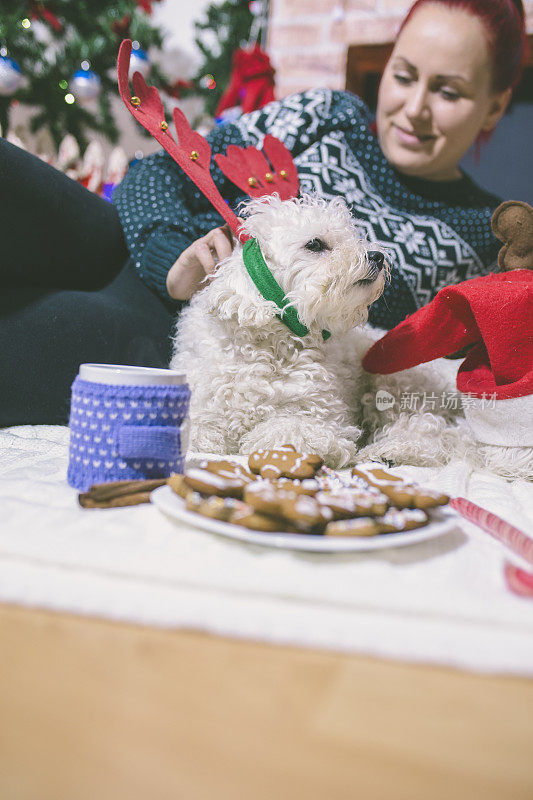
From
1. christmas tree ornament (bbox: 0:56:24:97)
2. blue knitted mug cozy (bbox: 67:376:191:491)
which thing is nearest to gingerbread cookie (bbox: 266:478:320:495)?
blue knitted mug cozy (bbox: 67:376:191:491)

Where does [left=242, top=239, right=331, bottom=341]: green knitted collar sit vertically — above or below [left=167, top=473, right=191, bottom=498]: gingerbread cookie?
above

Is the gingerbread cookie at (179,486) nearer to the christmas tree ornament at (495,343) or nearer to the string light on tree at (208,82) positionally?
the christmas tree ornament at (495,343)

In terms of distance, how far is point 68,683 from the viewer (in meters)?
0.40

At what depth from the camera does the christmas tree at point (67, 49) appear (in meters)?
2.15

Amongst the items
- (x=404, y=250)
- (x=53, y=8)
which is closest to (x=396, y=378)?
(x=404, y=250)

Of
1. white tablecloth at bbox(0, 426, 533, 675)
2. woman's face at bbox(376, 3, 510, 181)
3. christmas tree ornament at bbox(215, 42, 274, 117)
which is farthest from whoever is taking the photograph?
christmas tree ornament at bbox(215, 42, 274, 117)

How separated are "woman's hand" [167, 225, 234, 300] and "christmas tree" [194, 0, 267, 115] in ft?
5.73

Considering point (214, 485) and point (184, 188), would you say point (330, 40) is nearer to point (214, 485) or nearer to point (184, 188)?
point (184, 188)

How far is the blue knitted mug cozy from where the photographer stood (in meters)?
0.59

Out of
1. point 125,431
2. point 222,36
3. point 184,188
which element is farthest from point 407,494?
point 222,36

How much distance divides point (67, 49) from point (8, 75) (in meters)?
0.43

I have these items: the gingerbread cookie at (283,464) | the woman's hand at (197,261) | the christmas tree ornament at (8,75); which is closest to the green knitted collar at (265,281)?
the woman's hand at (197,261)

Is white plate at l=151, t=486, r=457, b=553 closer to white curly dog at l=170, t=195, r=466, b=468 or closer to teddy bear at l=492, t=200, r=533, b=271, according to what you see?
white curly dog at l=170, t=195, r=466, b=468

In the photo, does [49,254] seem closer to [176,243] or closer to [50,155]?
[176,243]
